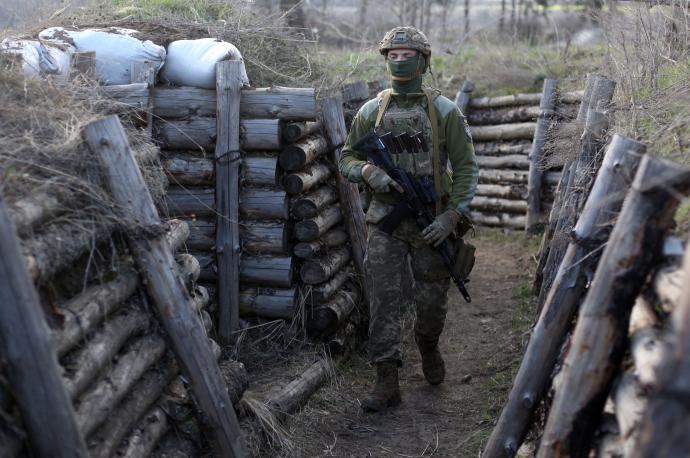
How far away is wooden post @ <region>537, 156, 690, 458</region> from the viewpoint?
3.41 meters

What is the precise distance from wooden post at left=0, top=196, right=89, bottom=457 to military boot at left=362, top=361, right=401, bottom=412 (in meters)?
3.15

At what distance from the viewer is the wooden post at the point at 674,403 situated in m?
2.26

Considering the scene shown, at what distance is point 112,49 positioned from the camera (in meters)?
6.77

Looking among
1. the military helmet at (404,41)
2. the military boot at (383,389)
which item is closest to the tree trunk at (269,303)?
the military boot at (383,389)

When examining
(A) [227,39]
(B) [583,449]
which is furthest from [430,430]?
(A) [227,39]

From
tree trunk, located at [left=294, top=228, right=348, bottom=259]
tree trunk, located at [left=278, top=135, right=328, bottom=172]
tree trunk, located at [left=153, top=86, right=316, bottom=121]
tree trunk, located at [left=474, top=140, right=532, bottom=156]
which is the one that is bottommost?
tree trunk, located at [left=474, top=140, right=532, bottom=156]

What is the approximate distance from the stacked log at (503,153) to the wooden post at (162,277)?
7.61 m

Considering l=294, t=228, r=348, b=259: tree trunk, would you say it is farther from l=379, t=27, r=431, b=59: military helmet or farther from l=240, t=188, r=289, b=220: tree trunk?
l=379, t=27, r=431, b=59: military helmet

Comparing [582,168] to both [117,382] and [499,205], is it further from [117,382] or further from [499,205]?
[499,205]

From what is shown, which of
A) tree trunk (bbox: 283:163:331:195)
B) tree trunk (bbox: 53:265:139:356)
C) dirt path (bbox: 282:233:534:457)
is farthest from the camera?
tree trunk (bbox: 283:163:331:195)

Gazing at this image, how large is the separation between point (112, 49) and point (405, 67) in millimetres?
2376

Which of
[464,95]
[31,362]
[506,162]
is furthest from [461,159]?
[464,95]

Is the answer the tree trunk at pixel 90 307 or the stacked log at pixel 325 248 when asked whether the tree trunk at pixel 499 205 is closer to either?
the stacked log at pixel 325 248

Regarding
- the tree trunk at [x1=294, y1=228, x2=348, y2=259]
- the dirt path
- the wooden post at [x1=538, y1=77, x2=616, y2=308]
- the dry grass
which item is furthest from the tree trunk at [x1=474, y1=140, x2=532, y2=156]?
the tree trunk at [x1=294, y1=228, x2=348, y2=259]
